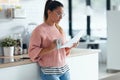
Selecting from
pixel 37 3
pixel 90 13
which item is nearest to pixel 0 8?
pixel 37 3

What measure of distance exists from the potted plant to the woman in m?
0.72

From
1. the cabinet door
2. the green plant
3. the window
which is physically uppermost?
the window

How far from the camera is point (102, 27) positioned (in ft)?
20.9

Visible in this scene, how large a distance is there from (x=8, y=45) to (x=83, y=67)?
0.85 m

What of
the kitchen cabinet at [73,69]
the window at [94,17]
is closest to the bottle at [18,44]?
the kitchen cabinet at [73,69]

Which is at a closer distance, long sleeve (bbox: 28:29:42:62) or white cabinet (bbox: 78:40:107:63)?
long sleeve (bbox: 28:29:42:62)

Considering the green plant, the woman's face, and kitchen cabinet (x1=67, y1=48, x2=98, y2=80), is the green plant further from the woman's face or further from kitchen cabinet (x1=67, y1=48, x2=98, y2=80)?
the woman's face

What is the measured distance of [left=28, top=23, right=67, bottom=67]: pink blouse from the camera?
1.75 metres

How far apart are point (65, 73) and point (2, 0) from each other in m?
1.32

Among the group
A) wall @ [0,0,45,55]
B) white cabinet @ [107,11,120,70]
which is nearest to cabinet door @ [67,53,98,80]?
wall @ [0,0,45,55]

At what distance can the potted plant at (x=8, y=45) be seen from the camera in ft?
8.28

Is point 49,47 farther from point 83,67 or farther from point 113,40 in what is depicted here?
point 113,40

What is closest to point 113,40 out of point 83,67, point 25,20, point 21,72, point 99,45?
point 99,45

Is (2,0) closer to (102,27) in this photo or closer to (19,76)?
(19,76)
